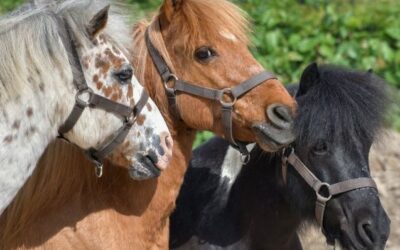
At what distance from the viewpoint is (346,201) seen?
3.96 metres

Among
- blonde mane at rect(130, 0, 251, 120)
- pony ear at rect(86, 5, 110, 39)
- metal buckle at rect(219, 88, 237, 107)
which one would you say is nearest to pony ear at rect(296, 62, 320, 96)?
blonde mane at rect(130, 0, 251, 120)

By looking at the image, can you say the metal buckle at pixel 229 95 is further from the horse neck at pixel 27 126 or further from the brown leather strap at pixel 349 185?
the horse neck at pixel 27 126

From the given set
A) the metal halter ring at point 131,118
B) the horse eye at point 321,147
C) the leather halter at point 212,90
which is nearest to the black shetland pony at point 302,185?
the horse eye at point 321,147

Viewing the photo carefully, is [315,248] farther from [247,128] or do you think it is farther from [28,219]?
[28,219]

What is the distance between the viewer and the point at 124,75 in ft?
12.0

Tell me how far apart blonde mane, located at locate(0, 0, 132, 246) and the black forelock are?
904 mm

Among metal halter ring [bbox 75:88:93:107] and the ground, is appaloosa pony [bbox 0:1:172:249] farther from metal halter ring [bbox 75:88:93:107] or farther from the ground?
the ground

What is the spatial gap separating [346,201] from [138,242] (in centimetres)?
96

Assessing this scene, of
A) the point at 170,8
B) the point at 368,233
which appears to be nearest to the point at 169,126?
the point at 170,8

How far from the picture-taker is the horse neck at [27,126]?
350 centimetres

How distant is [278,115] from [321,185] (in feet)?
1.31

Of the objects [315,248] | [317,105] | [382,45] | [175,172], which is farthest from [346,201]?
[382,45]

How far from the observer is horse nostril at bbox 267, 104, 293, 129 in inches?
152

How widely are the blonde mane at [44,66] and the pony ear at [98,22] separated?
3 cm
